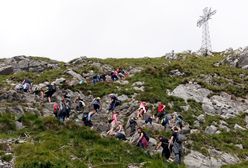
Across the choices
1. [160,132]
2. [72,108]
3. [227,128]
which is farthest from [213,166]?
[72,108]

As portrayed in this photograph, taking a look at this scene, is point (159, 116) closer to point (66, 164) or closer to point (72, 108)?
point (72, 108)

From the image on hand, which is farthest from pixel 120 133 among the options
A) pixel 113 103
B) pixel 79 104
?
pixel 79 104

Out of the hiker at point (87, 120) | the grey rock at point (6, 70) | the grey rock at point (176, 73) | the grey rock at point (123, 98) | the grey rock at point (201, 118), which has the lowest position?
the grey rock at point (201, 118)

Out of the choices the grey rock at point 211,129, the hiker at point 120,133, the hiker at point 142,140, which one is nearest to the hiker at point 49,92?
the hiker at point 120,133

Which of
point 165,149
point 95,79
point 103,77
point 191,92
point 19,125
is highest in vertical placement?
point 103,77

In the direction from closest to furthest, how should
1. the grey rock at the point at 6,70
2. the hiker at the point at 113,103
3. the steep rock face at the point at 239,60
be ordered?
the hiker at the point at 113,103
the grey rock at the point at 6,70
the steep rock face at the point at 239,60

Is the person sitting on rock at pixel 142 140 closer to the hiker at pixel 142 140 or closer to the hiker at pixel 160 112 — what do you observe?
the hiker at pixel 142 140

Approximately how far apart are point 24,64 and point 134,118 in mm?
31174

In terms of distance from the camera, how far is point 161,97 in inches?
1823

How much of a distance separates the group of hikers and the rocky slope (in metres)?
0.60

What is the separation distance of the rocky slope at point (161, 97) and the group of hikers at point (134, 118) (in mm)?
601

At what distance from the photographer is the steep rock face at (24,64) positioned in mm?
62925

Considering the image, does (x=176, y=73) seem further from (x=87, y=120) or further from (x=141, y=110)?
(x=87, y=120)

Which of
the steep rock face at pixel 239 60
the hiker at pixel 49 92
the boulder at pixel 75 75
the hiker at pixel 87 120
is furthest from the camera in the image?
the steep rock face at pixel 239 60
